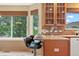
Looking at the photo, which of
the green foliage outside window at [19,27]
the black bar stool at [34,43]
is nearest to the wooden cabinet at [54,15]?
the black bar stool at [34,43]

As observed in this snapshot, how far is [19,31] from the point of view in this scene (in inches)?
365

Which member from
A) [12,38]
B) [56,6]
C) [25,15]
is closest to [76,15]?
[56,6]

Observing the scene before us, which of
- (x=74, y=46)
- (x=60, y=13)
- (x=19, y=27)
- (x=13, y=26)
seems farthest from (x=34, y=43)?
(x=13, y=26)

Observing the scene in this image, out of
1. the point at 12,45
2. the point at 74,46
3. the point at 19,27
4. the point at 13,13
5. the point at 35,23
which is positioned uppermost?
the point at 13,13

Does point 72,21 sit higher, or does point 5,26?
point 72,21

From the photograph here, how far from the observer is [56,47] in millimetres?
5699

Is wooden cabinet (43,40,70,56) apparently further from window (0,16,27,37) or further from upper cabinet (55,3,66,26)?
window (0,16,27,37)

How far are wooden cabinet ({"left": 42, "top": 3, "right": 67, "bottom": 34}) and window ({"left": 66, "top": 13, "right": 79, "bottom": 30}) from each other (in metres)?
0.55

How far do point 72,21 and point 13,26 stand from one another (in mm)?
3061

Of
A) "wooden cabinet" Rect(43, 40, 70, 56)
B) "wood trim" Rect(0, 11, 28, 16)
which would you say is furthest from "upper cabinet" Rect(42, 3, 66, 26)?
"wood trim" Rect(0, 11, 28, 16)

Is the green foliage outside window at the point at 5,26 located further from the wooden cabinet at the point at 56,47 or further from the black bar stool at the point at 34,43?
the wooden cabinet at the point at 56,47

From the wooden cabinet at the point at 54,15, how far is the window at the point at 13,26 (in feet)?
6.74

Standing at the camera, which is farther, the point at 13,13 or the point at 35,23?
the point at 13,13

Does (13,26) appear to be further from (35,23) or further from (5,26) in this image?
(35,23)
